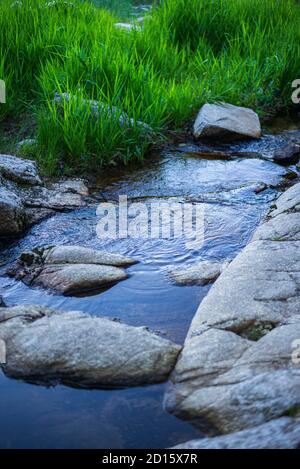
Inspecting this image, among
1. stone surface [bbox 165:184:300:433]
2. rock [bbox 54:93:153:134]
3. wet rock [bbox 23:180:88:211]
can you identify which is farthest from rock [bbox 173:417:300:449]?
rock [bbox 54:93:153:134]

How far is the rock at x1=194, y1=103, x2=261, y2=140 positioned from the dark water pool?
434mm

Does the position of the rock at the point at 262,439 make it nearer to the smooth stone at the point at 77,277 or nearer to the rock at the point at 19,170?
the smooth stone at the point at 77,277

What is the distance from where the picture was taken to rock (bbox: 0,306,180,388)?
269 cm

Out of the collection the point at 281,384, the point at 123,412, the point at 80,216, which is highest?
the point at 281,384

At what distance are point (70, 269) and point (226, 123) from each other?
2.80 meters

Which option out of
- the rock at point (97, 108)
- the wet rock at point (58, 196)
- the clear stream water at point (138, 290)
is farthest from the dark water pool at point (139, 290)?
the rock at point (97, 108)

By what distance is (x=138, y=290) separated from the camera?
3.51 metres

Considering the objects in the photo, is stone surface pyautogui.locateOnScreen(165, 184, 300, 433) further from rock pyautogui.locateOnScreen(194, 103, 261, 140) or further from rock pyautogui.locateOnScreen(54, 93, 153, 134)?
rock pyautogui.locateOnScreen(194, 103, 261, 140)

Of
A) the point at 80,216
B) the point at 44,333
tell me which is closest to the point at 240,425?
the point at 44,333

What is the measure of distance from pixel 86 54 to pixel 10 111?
898 millimetres

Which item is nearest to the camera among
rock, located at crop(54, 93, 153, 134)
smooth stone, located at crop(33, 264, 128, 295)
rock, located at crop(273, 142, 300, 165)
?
smooth stone, located at crop(33, 264, 128, 295)

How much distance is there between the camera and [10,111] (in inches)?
232

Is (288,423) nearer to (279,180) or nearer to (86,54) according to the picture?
(279,180)

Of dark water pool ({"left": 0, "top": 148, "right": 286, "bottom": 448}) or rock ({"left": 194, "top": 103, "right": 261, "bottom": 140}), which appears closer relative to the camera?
dark water pool ({"left": 0, "top": 148, "right": 286, "bottom": 448})
